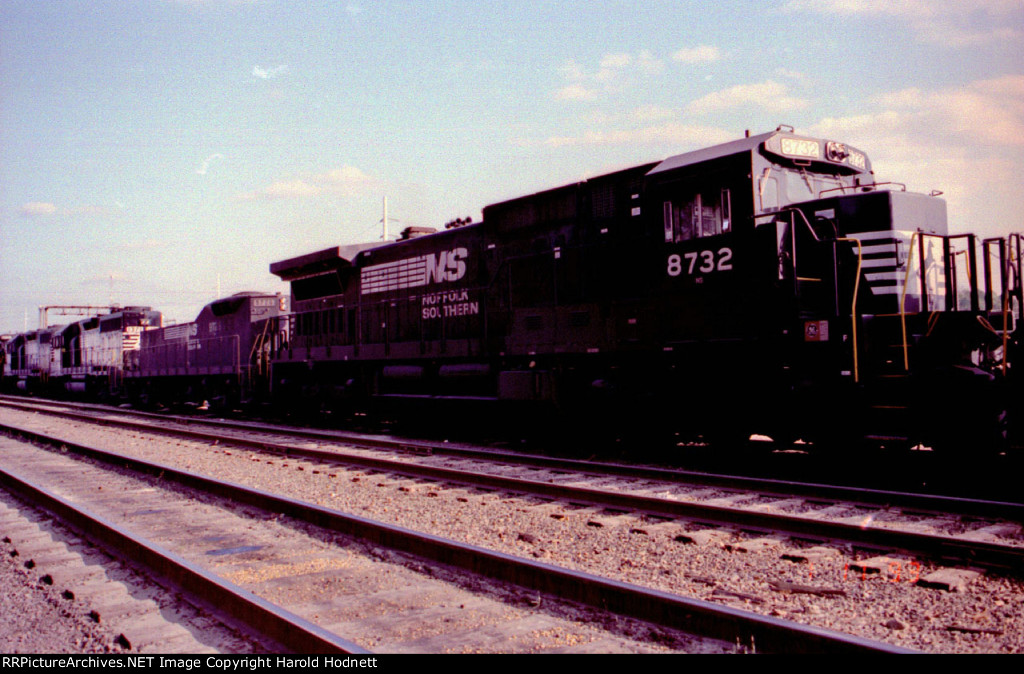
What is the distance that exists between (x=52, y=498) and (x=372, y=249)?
9.33m

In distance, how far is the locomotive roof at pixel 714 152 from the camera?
354 inches

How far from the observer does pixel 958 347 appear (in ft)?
25.9

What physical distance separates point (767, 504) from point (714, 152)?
4.40m

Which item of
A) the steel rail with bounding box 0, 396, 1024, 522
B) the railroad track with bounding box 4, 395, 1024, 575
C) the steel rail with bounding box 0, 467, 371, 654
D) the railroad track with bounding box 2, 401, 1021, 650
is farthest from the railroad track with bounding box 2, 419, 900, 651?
the steel rail with bounding box 0, 396, 1024, 522

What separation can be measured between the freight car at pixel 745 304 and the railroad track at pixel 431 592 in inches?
185

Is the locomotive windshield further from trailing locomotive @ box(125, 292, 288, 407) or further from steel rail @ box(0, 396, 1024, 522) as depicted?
trailing locomotive @ box(125, 292, 288, 407)

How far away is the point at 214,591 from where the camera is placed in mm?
4441

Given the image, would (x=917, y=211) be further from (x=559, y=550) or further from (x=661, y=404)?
(x=559, y=550)

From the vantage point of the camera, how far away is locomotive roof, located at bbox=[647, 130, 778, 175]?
8.99m

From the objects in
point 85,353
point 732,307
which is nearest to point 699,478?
point 732,307

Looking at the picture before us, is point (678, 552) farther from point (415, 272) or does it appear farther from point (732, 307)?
point (415, 272)

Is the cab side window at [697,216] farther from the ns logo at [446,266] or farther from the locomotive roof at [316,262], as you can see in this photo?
the locomotive roof at [316,262]

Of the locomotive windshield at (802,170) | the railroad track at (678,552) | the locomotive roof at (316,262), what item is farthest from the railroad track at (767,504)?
the locomotive roof at (316,262)

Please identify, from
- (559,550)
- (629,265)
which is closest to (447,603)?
(559,550)
